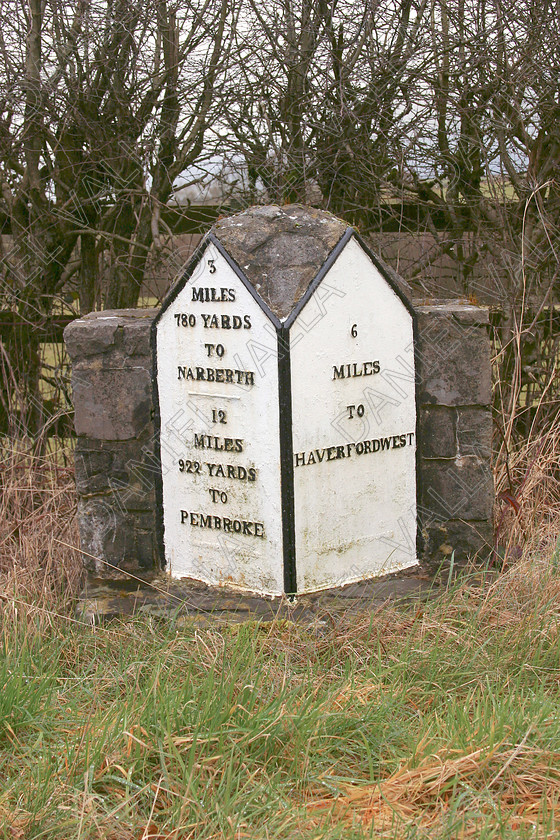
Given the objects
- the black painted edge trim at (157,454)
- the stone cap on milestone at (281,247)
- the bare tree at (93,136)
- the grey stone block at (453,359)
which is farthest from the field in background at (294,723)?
the bare tree at (93,136)

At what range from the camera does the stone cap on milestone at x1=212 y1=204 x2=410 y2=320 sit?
2.94 m

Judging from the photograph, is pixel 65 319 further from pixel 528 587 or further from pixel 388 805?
pixel 388 805

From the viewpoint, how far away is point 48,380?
15.7 ft

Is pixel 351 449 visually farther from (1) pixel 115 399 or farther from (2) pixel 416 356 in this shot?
(1) pixel 115 399

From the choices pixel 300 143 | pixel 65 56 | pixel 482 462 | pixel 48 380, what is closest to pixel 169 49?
pixel 65 56

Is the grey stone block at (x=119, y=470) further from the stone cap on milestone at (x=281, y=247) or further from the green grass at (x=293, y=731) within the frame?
the stone cap on milestone at (x=281, y=247)

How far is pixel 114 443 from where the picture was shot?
330cm

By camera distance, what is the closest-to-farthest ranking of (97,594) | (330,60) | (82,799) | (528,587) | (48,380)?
1. (82,799)
2. (528,587)
3. (97,594)
4. (330,60)
5. (48,380)

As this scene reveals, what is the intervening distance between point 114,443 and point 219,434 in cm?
48

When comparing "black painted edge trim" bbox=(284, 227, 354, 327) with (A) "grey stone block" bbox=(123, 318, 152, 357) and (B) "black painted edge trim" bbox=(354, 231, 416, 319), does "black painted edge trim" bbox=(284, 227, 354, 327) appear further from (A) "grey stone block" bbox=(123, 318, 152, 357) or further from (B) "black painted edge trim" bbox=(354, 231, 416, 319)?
(A) "grey stone block" bbox=(123, 318, 152, 357)

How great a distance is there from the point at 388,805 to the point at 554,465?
2.73 metres

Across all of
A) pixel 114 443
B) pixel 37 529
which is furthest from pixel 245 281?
pixel 37 529

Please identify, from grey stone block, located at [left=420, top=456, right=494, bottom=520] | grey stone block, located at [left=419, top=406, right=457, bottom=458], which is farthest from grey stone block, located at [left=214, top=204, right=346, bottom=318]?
grey stone block, located at [left=420, top=456, right=494, bottom=520]

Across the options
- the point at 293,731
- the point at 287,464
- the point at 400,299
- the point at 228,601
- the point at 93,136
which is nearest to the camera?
the point at 293,731
